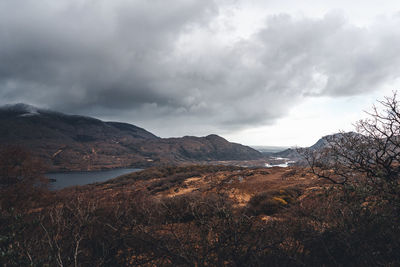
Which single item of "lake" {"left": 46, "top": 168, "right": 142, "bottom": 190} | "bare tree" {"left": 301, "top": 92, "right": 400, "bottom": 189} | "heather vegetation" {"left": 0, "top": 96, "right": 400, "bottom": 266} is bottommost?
"lake" {"left": 46, "top": 168, "right": 142, "bottom": 190}

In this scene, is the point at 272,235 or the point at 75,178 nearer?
the point at 272,235

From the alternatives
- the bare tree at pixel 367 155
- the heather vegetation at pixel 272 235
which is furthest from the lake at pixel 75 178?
the bare tree at pixel 367 155

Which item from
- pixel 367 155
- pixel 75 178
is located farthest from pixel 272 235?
pixel 75 178

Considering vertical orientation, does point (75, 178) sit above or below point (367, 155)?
below

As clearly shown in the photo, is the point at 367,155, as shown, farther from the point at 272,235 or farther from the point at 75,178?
the point at 75,178

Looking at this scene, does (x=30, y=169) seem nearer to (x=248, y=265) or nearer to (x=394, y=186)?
(x=248, y=265)

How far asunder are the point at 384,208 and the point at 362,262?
1992 mm

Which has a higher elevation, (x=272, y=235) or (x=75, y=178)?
(x=272, y=235)

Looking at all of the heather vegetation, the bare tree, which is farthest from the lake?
the bare tree

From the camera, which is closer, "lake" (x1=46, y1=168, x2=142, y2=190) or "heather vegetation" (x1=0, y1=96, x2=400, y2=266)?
"heather vegetation" (x1=0, y1=96, x2=400, y2=266)

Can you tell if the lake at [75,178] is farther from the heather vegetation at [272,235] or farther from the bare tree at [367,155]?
the bare tree at [367,155]

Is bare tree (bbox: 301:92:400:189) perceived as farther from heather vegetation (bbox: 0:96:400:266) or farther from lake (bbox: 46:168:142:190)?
lake (bbox: 46:168:142:190)

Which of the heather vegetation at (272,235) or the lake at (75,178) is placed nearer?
the heather vegetation at (272,235)

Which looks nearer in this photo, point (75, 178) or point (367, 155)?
point (367, 155)
